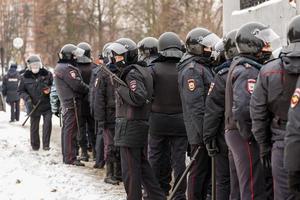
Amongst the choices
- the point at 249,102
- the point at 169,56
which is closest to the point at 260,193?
the point at 249,102

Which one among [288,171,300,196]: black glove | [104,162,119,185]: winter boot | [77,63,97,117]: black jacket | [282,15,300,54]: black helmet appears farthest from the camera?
[77,63,97,117]: black jacket

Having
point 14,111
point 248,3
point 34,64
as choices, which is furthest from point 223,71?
point 14,111

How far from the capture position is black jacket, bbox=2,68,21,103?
19422 mm

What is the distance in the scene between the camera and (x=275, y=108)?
5039 mm

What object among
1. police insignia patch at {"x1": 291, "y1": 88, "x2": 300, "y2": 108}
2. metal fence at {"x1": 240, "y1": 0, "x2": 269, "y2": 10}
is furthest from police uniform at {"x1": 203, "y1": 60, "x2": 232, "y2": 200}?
metal fence at {"x1": 240, "y1": 0, "x2": 269, "y2": 10}

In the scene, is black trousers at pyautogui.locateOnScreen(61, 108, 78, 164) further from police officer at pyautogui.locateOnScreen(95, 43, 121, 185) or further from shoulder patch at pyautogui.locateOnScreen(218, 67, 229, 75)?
shoulder patch at pyautogui.locateOnScreen(218, 67, 229, 75)

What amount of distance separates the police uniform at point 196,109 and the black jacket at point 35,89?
20.1ft

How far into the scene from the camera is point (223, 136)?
634cm

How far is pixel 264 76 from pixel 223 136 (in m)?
1.43

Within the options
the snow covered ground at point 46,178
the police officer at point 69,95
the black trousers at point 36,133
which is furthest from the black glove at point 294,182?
the black trousers at point 36,133

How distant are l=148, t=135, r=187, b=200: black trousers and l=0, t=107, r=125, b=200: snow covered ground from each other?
24.7 inches

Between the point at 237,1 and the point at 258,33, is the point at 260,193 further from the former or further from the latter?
the point at 237,1

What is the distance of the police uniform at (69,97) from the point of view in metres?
10.5

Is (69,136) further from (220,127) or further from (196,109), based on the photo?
(220,127)
